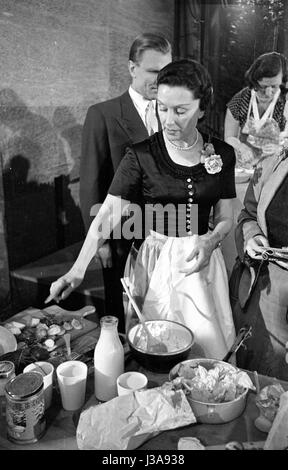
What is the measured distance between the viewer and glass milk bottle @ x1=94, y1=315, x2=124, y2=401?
141 cm

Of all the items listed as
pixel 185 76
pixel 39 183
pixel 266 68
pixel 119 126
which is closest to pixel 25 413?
pixel 185 76

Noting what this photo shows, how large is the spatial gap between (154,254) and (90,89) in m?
1.08

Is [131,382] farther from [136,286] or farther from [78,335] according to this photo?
[136,286]

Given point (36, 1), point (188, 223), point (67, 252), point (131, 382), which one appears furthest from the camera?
point (67, 252)

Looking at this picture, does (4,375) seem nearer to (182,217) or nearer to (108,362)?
(108,362)

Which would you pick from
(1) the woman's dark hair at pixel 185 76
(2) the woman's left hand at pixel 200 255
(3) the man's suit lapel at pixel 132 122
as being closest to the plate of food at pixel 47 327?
(2) the woman's left hand at pixel 200 255

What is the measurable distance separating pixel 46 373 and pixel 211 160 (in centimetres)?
101

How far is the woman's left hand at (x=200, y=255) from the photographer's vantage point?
1876 mm

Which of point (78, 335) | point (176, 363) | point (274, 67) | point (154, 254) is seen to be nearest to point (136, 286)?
point (154, 254)

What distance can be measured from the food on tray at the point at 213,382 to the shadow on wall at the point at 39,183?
141 cm

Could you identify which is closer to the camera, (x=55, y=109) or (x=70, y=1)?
(x=70, y=1)

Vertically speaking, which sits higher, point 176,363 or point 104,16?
point 104,16
